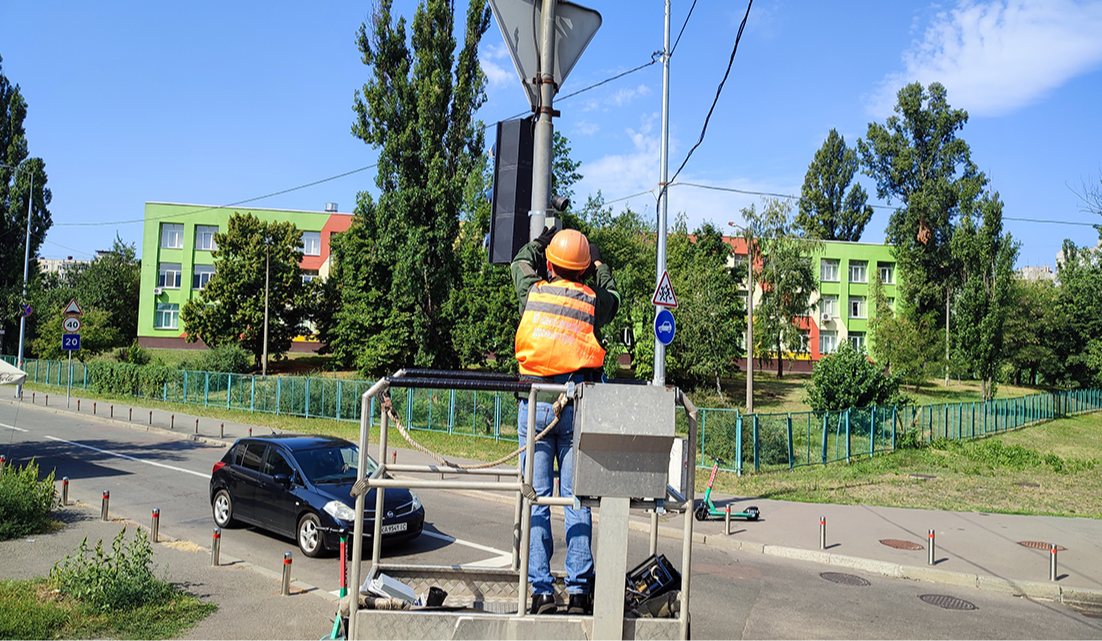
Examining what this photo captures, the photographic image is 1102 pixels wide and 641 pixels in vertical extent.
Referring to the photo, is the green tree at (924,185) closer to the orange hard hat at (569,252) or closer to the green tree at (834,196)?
the green tree at (834,196)

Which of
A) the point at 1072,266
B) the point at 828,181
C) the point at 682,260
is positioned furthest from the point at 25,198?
the point at 1072,266

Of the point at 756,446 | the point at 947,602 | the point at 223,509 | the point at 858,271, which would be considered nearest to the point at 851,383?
the point at 756,446

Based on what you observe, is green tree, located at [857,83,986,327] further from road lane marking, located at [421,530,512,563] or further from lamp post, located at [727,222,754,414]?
road lane marking, located at [421,530,512,563]

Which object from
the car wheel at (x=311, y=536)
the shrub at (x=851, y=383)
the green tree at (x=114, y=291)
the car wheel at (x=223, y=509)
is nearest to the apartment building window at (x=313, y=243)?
the green tree at (x=114, y=291)

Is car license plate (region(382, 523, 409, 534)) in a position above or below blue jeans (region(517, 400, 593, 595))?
below

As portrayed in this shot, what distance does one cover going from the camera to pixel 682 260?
144ft

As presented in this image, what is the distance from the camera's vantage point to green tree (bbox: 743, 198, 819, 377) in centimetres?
3659

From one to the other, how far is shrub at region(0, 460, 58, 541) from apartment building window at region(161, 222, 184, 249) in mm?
52912

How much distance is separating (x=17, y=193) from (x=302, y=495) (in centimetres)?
4156

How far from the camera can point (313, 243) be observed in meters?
61.6

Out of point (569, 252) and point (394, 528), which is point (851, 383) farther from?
point (569, 252)

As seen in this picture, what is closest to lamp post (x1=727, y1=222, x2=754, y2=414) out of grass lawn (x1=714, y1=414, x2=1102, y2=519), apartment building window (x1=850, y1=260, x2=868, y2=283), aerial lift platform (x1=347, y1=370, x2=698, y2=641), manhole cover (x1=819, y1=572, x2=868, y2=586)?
grass lawn (x1=714, y1=414, x2=1102, y2=519)

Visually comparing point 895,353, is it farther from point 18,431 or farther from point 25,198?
point 25,198

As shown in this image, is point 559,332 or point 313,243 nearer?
point 559,332
